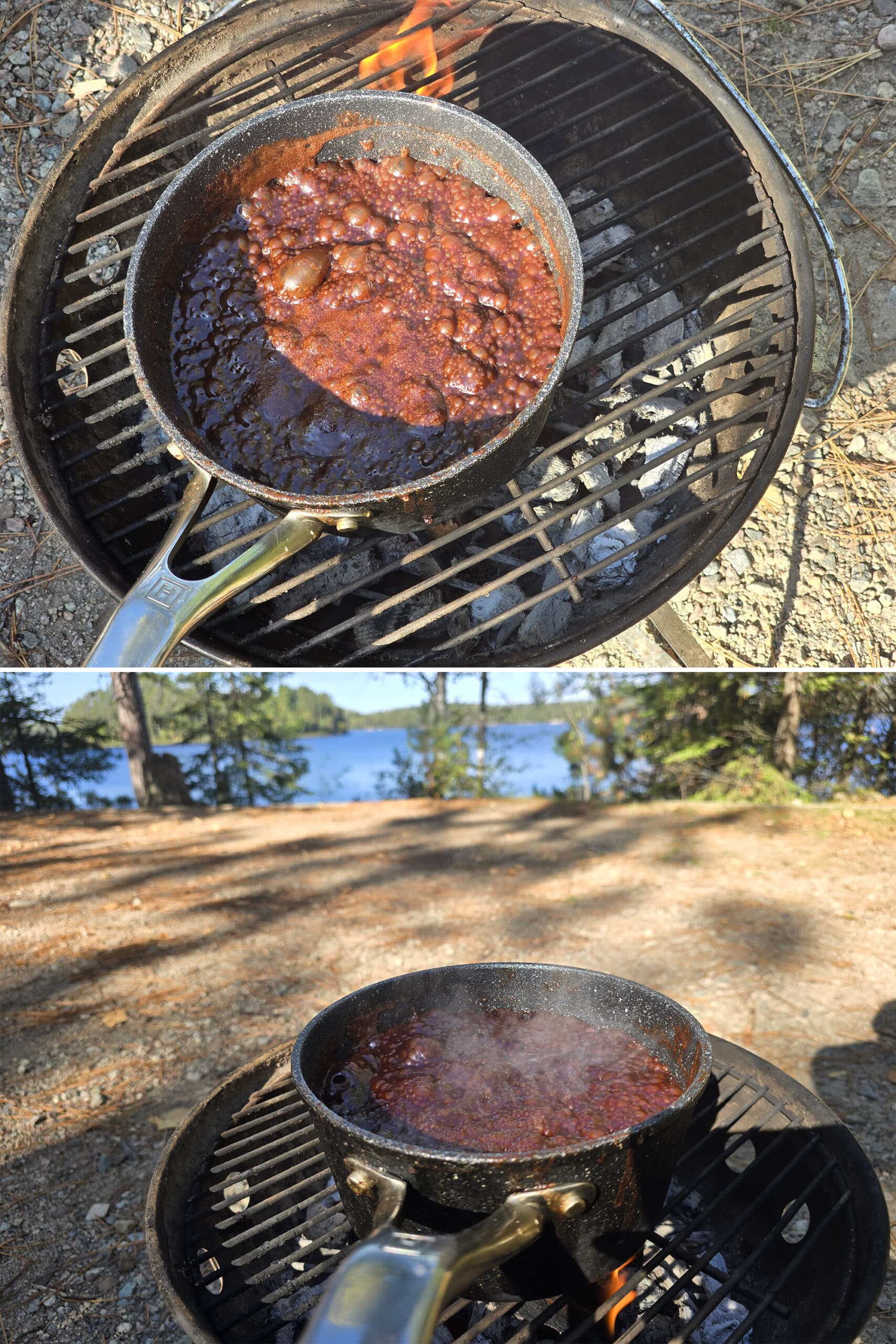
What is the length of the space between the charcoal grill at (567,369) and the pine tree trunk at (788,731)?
207cm

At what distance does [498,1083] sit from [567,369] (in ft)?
4.65

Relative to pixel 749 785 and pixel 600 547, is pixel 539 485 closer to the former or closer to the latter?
pixel 600 547

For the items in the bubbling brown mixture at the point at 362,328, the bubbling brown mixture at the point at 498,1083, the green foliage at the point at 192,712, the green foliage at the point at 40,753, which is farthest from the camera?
the green foliage at the point at 192,712

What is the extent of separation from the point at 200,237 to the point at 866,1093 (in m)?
2.35

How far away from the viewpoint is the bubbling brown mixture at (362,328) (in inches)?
63.6

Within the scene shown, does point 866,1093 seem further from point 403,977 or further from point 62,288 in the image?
point 62,288

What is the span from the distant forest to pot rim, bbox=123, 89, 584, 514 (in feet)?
7.31

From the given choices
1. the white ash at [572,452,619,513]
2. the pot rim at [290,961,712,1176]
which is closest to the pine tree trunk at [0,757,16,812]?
the white ash at [572,452,619,513]

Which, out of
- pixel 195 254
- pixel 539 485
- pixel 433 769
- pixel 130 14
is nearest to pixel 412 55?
pixel 195 254

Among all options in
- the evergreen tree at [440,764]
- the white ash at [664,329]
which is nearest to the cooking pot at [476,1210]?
the white ash at [664,329]

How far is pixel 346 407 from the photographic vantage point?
1633 millimetres

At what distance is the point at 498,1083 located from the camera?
1.24 m

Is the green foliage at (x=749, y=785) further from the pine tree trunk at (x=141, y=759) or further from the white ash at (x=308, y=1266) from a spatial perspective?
the white ash at (x=308, y=1266)

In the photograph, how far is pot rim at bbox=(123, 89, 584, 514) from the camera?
1.46m
